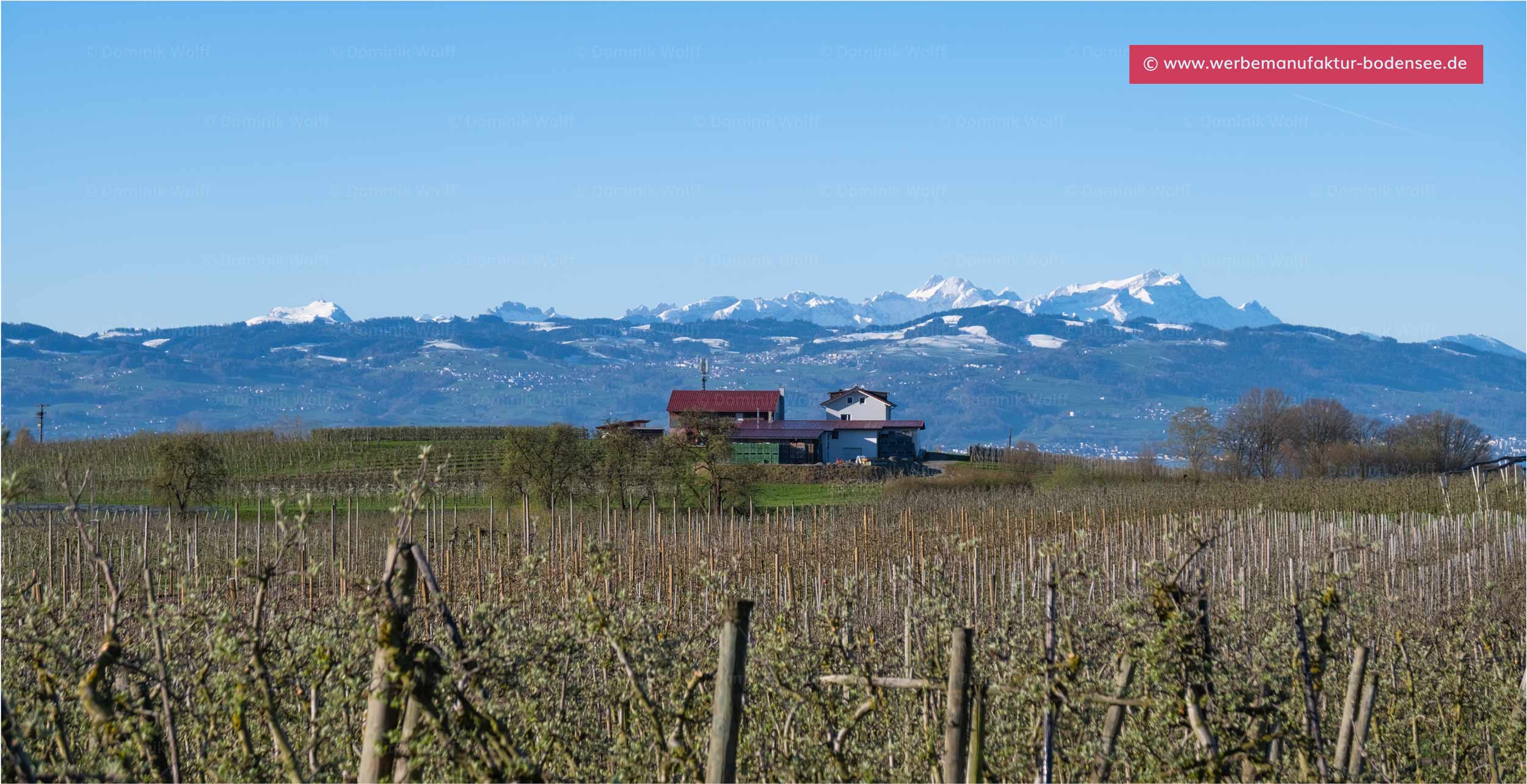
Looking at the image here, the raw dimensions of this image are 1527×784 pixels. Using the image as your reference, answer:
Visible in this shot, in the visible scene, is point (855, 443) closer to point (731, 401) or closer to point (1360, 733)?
point (731, 401)

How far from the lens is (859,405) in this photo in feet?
293

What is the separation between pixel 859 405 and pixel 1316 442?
1192 inches

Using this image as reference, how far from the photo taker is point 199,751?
439 centimetres

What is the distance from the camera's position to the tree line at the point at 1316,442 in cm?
5975

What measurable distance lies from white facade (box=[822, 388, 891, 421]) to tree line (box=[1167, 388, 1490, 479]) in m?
21.6

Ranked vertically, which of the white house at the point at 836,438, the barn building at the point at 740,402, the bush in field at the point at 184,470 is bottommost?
the bush in field at the point at 184,470

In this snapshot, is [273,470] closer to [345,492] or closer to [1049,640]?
[345,492]

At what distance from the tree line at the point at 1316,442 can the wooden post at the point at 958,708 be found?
168 ft

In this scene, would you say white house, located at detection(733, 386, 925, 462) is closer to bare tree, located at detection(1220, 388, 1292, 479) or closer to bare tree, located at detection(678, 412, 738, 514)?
bare tree, located at detection(1220, 388, 1292, 479)

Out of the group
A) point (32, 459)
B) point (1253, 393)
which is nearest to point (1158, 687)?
point (32, 459)

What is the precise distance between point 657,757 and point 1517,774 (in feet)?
15.8

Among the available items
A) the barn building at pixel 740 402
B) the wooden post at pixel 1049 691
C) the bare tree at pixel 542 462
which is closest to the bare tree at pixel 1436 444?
the barn building at pixel 740 402

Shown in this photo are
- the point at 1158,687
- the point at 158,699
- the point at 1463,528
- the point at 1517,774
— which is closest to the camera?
the point at 1158,687

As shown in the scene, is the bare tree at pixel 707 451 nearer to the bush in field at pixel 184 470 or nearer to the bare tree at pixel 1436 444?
the bush in field at pixel 184 470
